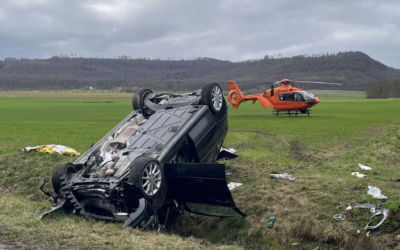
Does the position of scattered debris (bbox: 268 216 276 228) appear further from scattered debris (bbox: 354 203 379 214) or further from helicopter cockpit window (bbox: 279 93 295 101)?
helicopter cockpit window (bbox: 279 93 295 101)

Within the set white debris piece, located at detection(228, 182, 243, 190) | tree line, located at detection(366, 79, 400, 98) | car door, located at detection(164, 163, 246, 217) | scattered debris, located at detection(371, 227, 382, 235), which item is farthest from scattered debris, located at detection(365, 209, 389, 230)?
tree line, located at detection(366, 79, 400, 98)

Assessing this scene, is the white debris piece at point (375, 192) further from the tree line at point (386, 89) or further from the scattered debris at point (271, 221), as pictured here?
the tree line at point (386, 89)

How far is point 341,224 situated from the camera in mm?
6504

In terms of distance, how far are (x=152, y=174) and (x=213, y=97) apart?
2.99 metres

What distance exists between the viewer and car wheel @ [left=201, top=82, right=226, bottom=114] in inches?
342

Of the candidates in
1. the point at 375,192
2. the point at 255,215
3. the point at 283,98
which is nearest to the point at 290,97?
the point at 283,98

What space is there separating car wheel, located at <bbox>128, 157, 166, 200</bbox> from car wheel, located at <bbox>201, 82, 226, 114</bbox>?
8.04 ft

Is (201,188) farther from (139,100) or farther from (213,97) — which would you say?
(139,100)

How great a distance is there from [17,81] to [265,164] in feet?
615

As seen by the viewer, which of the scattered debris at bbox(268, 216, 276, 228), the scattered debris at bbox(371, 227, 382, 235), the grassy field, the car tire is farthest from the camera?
the car tire

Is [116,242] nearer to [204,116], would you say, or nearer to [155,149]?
[155,149]

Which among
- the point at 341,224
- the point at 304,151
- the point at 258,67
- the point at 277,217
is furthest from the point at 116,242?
the point at 258,67

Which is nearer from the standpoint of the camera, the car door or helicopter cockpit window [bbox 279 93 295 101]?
the car door

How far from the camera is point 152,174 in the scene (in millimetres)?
6523
